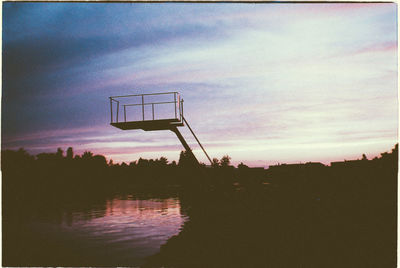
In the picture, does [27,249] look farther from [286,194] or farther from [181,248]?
[286,194]

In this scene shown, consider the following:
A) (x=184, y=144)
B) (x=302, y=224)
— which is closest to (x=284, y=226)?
(x=302, y=224)

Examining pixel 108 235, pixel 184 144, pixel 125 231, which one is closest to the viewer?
pixel 184 144

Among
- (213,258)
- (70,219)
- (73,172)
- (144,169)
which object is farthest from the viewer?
(144,169)

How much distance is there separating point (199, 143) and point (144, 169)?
9451 cm

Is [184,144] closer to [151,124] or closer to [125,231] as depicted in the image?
[151,124]

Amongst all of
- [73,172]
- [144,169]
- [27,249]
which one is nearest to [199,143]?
[27,249]

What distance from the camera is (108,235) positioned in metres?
17.6

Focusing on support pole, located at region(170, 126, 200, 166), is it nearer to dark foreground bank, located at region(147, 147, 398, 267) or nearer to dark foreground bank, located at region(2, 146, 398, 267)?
dark foreground bank, located at region(2, 146, 398, 267)

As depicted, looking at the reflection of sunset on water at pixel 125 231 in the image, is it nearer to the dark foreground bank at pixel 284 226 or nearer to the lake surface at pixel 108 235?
the lake surface at pixel 108 235

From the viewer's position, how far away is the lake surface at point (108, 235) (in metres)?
13.2

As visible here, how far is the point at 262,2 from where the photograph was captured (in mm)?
8320

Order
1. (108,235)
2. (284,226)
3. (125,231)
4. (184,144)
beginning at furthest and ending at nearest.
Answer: (125,231)
(108,235)
(184,144)
(284,226)

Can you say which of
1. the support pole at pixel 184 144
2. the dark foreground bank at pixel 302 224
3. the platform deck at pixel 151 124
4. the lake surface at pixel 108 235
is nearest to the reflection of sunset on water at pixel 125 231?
the lake surface at pixel 108 235

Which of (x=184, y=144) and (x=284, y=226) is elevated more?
(x=184, y=144)
